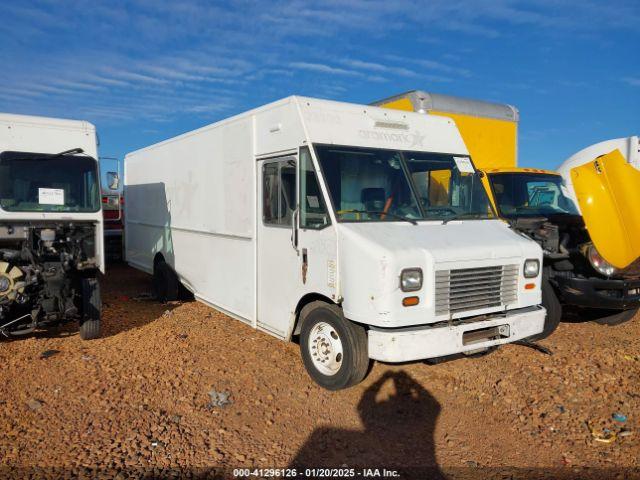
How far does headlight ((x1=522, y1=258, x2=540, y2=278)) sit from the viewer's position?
5227 mm

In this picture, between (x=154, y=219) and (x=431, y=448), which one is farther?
(x=154, y=219)

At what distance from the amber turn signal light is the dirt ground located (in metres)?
1.10

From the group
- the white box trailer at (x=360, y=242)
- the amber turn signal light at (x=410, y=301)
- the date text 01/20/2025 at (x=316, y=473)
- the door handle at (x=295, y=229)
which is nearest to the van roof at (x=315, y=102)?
the white box trailer at (x=360, y=242)

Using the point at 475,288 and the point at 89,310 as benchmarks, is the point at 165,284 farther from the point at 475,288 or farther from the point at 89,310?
the point at 475,288

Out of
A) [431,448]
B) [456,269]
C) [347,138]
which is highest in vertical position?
[347,138]

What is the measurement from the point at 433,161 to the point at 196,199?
3892mm

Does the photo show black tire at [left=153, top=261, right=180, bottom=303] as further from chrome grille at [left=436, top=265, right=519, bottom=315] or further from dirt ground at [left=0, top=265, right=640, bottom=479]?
chrome grille at [left=436, top=265, right=519, bottom=315]

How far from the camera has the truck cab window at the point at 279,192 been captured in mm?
5555

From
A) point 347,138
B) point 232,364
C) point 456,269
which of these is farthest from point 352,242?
point 232,364

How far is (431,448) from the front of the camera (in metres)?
4.19

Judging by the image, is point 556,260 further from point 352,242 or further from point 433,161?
point 352,242

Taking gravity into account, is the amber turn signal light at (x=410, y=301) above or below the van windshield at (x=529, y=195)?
below

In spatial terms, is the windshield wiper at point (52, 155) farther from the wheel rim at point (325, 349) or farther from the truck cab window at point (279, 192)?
the wheel rim at point (325, 349)

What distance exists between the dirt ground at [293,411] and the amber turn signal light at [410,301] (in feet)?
3.62
